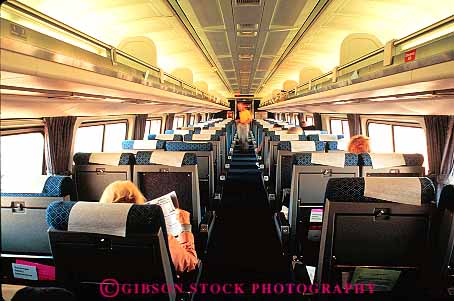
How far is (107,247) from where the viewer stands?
1.91 metres

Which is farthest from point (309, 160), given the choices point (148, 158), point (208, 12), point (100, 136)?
point (100, 136)

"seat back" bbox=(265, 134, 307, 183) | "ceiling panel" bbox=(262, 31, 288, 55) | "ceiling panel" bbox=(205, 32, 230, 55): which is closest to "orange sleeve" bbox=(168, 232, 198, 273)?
"ceiling panel" bbox=(205, 32, 230, 55)

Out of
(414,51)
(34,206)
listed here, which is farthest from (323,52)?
(34,206)

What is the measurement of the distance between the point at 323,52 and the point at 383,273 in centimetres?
597

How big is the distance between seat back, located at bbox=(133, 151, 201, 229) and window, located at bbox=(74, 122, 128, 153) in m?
2.41

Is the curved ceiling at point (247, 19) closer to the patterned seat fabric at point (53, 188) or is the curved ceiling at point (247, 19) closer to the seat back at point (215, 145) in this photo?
the seat back at point (215, 145)

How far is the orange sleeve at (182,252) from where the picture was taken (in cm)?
252

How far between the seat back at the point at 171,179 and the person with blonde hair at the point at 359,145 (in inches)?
79.2

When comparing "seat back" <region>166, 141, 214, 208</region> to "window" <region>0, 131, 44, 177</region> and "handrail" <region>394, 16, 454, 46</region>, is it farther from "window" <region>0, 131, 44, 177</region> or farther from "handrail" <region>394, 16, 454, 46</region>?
"handrail" <region>394, 16, 454, 46</region>

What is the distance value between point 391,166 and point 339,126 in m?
8.06

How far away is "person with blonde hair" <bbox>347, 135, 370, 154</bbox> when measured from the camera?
14.4ft

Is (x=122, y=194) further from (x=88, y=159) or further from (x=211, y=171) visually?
(x=211, y=171)

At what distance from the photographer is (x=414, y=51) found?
2242mm

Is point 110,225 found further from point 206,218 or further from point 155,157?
point 206,218
